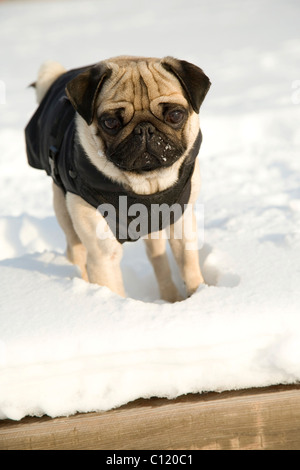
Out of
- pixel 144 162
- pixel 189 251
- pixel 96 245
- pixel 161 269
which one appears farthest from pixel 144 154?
pixel 161 269

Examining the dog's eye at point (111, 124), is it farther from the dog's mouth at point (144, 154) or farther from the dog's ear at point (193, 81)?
the dog's ear at point (193, 81)

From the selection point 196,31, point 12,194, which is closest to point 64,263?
point 12,194

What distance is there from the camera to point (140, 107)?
2.37 m

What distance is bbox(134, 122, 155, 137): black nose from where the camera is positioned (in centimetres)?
228

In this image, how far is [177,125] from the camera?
7.81ft

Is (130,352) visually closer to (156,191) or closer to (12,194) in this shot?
(156,191)

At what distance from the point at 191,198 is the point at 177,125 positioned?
46cm

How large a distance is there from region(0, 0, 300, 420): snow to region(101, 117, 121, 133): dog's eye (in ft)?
2.22

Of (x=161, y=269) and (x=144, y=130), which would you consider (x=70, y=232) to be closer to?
(x=161, y=269)

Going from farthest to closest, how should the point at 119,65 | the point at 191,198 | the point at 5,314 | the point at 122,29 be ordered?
the point at 122,29
the point at 191,198
the point at 119,65
the point at 5,314

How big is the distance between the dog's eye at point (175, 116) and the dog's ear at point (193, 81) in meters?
0.07

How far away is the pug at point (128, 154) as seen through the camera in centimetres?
234

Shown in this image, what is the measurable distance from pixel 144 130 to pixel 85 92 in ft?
1.02

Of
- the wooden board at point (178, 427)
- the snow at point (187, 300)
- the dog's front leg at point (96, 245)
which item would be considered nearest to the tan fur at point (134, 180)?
the dog's front leg at point (96, 245)
